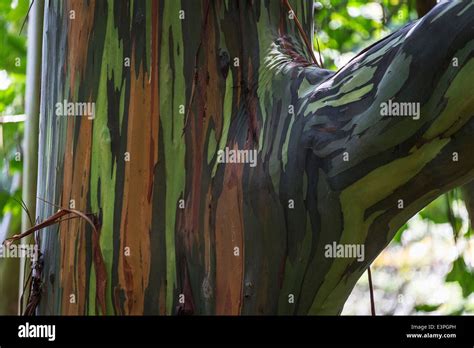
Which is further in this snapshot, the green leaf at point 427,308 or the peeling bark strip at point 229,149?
the green leaf at point 427,308

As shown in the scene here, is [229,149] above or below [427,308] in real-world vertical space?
above

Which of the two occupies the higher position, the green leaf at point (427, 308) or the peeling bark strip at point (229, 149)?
the peeling bark strip at point (229, 149)

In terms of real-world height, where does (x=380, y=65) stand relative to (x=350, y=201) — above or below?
above

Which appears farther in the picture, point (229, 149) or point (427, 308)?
point (427, 308)

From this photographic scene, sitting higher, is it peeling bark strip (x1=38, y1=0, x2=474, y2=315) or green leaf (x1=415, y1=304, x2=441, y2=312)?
peeling bark strip (x1=38, y1=0, x2=474, y2=315)

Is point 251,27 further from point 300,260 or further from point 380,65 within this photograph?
point 300,260

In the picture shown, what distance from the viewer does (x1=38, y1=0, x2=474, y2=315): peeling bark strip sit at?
0.75 metres

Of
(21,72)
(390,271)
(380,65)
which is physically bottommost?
(390,271)

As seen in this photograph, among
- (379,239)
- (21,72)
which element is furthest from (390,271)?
(379,239)

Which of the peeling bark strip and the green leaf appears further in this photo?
the green leaf

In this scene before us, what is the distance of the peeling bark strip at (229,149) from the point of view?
751 millimetres

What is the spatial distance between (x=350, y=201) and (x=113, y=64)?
0.34 metres

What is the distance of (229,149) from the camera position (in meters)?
0.86

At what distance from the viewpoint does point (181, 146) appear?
2.84 ft
